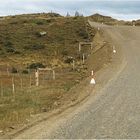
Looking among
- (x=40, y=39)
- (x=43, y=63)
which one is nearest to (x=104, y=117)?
(x=43, y=63)

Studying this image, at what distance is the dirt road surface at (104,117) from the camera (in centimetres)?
1527

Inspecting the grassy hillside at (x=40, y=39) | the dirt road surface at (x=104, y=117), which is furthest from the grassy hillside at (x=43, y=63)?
the dirt road surface at (x=104, y=117)

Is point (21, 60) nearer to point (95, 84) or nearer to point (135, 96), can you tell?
point (95, 84)

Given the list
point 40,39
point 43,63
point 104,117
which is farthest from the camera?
point 40,39

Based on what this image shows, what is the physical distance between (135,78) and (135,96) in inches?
305

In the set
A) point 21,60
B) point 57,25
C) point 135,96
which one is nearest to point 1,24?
point 57,25

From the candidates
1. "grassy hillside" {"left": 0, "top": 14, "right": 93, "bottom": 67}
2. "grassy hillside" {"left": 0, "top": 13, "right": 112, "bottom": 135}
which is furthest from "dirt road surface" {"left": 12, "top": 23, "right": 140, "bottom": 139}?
"grassy hillside" {"left": 0, "top": 14, "right": 93, "bottom": 67}

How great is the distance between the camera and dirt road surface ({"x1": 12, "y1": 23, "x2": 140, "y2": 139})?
50.1 feet

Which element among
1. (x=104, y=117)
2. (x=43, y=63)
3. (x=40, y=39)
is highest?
(x=104, y=117)

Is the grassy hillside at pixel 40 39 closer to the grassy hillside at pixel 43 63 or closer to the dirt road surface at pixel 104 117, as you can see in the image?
the grassy hillside at pixel 43 63

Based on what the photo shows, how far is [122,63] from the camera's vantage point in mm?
41719

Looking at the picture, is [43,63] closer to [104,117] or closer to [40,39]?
[40,39]

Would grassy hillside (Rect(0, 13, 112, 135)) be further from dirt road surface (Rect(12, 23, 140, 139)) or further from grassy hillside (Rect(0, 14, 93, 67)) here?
dirt road surface (Rect(12, 23, 140, 139))

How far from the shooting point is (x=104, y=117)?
18.3 meters
